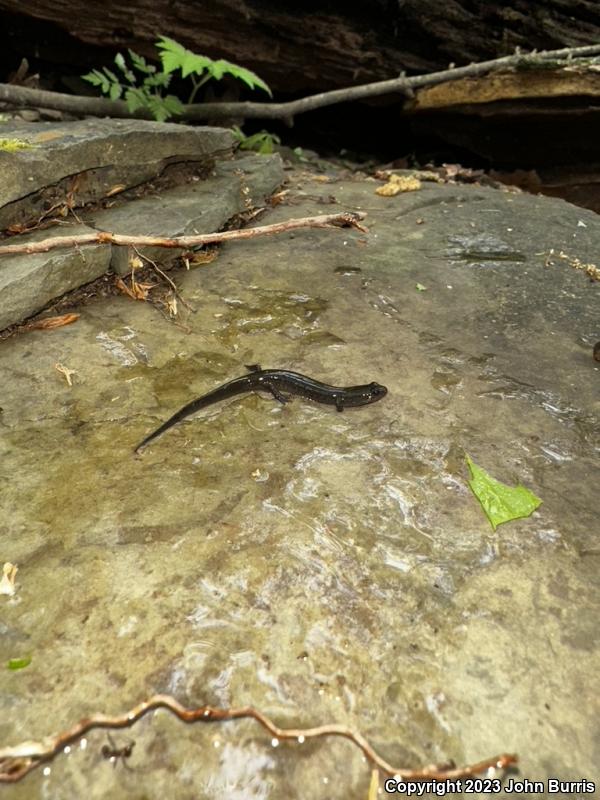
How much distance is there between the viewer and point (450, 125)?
8570 mm

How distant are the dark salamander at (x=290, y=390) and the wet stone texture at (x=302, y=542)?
71mm

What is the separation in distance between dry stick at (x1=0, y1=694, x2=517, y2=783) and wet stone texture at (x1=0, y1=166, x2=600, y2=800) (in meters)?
0.03

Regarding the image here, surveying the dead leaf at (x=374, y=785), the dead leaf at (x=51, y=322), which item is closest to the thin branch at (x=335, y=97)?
the dead leaf at (x=51, y=322)

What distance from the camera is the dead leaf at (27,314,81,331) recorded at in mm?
3889

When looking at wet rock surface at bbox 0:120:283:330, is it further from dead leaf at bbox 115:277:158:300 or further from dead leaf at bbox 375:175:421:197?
dead leaf at bbox 375:175:421:197

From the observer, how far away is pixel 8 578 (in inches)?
92.9

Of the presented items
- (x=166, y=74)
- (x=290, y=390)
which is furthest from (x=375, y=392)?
(x=166, y=74)

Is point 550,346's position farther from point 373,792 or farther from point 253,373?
point 373,792

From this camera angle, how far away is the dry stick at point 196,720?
1.83 m

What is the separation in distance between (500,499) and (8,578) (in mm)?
2139

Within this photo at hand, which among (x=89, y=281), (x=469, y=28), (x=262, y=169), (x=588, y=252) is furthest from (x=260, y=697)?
(x=469, y=28)

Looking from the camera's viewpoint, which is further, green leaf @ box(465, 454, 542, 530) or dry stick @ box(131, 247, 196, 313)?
dry stick @ box(131, 247, 196, 313)

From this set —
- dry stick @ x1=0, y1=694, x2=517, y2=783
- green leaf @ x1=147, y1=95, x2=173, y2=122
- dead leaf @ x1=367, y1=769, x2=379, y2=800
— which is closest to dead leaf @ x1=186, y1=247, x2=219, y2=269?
green leaf @ x1=147, y1=95, x2=173, y2=122

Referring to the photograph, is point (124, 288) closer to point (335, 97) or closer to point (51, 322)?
point (51, 322)
